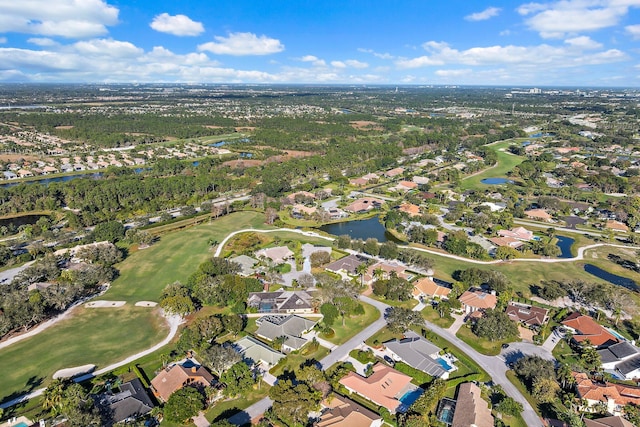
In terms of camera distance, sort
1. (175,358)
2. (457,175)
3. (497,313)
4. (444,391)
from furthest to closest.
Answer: (457,175)
(497,313)
(175,358)
(444,391)

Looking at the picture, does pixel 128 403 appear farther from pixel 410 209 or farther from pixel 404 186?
pixel 404 186

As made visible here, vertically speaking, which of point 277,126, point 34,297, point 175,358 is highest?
point 277,126

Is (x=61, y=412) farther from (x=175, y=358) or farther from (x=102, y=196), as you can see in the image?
(x=102, y=196)

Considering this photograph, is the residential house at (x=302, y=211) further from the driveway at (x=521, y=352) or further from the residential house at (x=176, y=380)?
the driveway at (x=521, y=352)

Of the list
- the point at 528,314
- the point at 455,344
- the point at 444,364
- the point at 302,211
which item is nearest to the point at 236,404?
the point at 444,364

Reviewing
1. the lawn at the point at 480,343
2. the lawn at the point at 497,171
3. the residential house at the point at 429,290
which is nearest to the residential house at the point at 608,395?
the lawn at the point at 480,343

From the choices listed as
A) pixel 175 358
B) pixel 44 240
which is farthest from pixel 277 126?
pixel 175 358

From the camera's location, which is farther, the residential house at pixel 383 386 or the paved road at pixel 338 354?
the residential house at pixel 383 386
